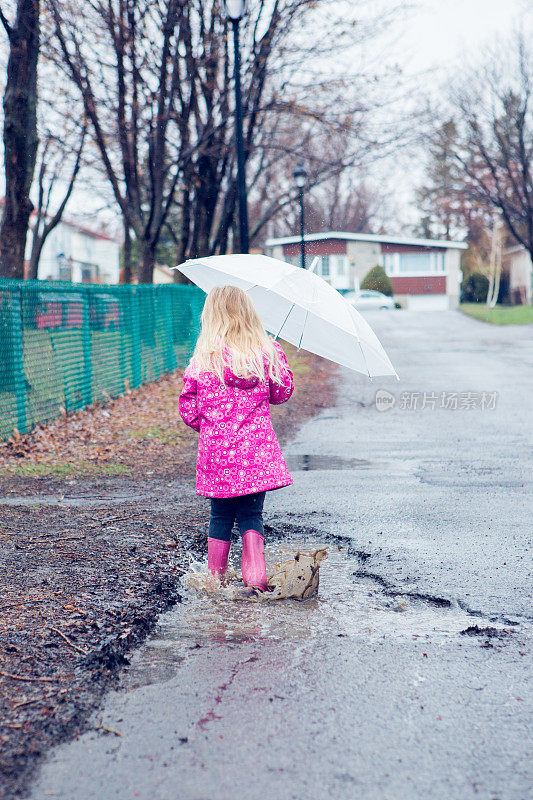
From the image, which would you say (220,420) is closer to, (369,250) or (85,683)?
(85,683)

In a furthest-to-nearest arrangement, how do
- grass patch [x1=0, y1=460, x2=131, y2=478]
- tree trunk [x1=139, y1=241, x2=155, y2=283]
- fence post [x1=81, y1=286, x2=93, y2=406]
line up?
tree trunk [x1=139, y1=241, x2=155, y2=283], fence post [x1=81, y1=286, x2=93, y2=406], grass patch [x1=0, y1=460, x2=131, y2=478]

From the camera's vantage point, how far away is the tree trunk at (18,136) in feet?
39.3

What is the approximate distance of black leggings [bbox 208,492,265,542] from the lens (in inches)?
183

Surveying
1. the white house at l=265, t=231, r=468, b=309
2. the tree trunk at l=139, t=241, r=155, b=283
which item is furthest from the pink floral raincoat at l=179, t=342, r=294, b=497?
the white house at l=265, t=231, r=468, b=309

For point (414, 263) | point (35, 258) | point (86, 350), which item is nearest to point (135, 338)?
point (86, 350)

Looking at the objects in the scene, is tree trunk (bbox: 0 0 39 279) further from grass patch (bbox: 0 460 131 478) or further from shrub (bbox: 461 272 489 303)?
shrub (bbox: 461 272 489 303)

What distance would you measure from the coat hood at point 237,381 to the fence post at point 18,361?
5.25 metres

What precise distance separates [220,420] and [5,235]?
872 centimetres

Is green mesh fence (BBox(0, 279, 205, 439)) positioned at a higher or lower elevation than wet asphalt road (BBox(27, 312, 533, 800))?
higher

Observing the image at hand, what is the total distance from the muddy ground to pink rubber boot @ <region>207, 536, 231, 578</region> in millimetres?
225

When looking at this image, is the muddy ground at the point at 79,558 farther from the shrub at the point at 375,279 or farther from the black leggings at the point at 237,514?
the shrub at the point at 375,279

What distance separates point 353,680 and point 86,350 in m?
8.82

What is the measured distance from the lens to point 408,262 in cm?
4012

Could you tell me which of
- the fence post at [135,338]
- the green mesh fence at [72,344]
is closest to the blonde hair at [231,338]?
the green mesh fence at [72,344]
